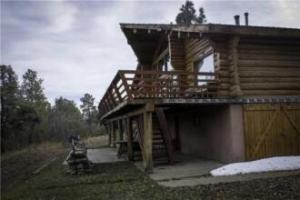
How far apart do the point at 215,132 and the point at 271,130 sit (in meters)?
2.15

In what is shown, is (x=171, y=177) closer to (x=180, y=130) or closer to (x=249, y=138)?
(x=249, y=138)

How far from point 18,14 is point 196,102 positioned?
733cm

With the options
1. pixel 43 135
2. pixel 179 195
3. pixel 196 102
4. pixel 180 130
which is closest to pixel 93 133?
pixel 43 135

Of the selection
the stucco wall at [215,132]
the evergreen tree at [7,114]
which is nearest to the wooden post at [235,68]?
the stucco wall at [215,132]

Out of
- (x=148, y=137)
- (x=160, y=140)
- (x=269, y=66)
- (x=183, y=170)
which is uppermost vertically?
(x=269, y=66)

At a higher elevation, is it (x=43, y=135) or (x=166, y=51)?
(x=166, y=51)

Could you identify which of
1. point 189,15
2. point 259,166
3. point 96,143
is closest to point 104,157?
point 259,166

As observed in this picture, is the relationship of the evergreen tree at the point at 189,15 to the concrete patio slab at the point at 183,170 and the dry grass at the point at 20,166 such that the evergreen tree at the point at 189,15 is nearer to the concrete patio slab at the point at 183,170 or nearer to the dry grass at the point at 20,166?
the dry grass at the point at 20,166

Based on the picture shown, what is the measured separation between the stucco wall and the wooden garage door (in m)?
0.35

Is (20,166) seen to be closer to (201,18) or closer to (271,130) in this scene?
(271,130)

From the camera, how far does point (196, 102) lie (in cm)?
1285

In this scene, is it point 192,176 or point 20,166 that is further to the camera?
point 20,166

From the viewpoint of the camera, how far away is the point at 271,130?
13766 mm

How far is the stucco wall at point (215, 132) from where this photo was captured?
526 inches
